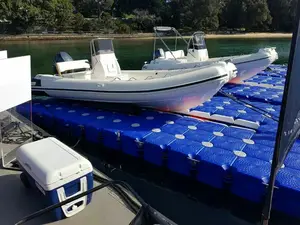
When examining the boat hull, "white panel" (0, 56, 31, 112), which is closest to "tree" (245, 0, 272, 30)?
the boat hull

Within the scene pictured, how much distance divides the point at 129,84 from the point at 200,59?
18.5 ft

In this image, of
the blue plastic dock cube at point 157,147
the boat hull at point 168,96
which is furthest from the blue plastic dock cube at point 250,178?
the boat hull at point 168,96

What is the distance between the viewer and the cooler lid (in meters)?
2.41

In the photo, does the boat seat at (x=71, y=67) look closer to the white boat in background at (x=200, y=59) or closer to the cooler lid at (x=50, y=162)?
the white boat in background at (x=200, y=59)

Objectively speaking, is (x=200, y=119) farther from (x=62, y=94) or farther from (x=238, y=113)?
(x=62, y=94)

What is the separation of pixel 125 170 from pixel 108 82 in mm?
1919

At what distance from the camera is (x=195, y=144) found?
433 centimetres

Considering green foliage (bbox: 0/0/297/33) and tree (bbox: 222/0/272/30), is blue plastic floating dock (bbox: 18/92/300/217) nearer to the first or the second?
green foliage (bbox: 0/0/297/33)

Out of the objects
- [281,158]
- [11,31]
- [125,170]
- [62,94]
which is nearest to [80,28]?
[11,31]

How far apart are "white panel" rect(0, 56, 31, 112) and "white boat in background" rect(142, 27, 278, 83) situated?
628 centimetres

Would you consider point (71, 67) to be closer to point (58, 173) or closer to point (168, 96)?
point (168, 96)

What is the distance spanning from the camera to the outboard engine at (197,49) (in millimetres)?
10539

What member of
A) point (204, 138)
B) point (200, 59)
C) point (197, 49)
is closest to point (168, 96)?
point (204, 138)

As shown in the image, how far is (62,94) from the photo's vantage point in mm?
6480
